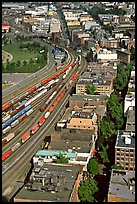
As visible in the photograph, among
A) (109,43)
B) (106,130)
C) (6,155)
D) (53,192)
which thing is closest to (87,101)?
(106,130)

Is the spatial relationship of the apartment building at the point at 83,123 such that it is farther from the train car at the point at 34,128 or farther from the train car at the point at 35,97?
the train car at the point at 35,97

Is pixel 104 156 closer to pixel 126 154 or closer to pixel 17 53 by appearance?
pixel 126 154

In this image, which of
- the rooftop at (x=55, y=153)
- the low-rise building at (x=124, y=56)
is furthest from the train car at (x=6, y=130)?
the low-rise building at (x=124, y=56)

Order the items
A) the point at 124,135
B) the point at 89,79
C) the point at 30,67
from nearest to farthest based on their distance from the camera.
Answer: the point at 124,135 < the point at 89,79 < the point at 30,67

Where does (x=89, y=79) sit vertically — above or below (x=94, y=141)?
above

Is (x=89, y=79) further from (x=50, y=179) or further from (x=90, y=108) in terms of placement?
(x=50, y=179)

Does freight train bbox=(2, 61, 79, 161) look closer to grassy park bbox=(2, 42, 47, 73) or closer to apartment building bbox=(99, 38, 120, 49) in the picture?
grassy park bbox=(2, 42, 47, 73)

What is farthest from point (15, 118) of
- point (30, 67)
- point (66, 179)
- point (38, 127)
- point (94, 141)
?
point (30, 67)

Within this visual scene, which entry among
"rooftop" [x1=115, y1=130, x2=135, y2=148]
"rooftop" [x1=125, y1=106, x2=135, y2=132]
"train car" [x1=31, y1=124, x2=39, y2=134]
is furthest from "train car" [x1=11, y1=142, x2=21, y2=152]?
"rooftop" [x1=125, y1=106, x2=135, y2=132]
